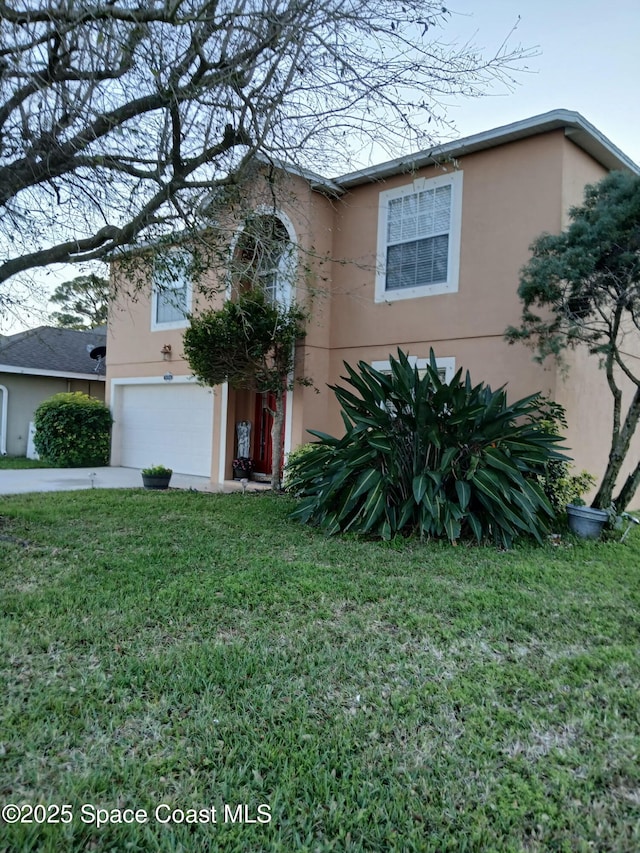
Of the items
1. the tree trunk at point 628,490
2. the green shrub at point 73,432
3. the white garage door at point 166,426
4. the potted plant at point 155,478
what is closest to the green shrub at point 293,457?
the potted plant at point 155,478

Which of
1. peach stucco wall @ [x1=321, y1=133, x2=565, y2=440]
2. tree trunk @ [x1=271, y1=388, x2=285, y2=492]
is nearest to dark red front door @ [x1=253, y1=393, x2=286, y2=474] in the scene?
tree trunk @ [x1=271, y1=388, x2=285, y2=492]

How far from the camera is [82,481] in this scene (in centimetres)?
1238

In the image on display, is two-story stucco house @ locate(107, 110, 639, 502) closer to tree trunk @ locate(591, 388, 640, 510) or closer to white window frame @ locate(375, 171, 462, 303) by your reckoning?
white window frame @ locate(375, 171, 462, 303)

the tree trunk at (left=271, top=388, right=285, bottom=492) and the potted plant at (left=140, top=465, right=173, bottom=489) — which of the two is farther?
the potted plant at (left=140, top=465, right=173, bottom=489)

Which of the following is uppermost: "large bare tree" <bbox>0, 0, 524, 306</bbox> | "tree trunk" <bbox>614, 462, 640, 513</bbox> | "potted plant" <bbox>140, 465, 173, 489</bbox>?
"large bare tree" <bbox>0, 0, 524, 306</bbox>

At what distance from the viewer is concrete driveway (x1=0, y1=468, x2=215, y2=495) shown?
11273mm

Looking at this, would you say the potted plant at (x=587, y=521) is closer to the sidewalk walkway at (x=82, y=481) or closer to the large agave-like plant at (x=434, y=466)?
the large agave-like plant at (x=434, y=466)

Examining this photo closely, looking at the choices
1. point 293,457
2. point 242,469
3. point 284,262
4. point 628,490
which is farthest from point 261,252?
point 242,469

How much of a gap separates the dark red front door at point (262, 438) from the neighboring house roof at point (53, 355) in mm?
7773

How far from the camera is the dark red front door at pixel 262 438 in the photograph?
13.1 meters

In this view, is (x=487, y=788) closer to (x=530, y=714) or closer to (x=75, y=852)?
(x=530, y=714)

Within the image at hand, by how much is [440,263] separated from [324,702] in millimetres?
8377

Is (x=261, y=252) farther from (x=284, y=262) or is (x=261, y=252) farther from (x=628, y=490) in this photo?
(x=628, y=490)

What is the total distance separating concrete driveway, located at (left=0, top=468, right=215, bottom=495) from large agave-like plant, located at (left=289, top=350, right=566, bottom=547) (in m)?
4.73
